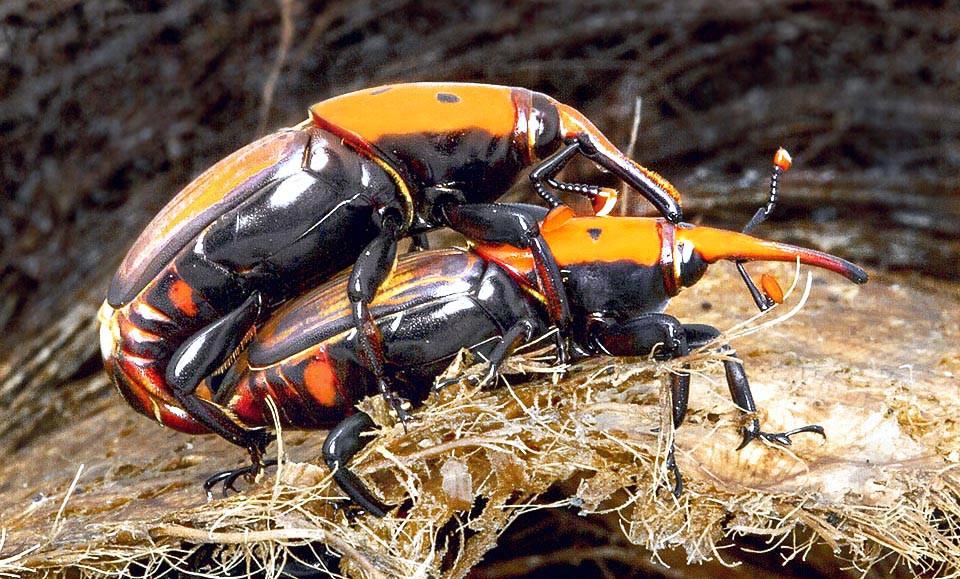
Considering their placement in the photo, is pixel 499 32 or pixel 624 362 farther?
pixel 499 32

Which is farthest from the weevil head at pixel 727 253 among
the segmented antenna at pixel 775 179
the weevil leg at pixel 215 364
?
the weevil leg at pixel 215 364

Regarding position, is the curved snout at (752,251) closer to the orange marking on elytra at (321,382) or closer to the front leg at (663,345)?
the front leg at (663,345)

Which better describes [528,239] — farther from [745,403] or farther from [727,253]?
[745,403]

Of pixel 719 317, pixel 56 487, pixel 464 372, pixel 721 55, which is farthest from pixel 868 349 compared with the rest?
pixel 721 55

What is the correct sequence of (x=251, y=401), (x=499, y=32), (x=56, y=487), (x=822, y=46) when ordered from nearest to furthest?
(x=251, y=401), (x=56, y=487), (x=499, y=32), (x=822, y=46)

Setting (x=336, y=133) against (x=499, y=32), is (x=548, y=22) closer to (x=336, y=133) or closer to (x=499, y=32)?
(x=499, y=32)

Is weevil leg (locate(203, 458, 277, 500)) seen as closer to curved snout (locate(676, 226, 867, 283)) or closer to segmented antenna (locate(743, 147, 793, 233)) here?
curved snout (locate(676, 226, 867, 283))

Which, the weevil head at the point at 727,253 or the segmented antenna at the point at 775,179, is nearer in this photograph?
the weevil head at the point at 727,253
